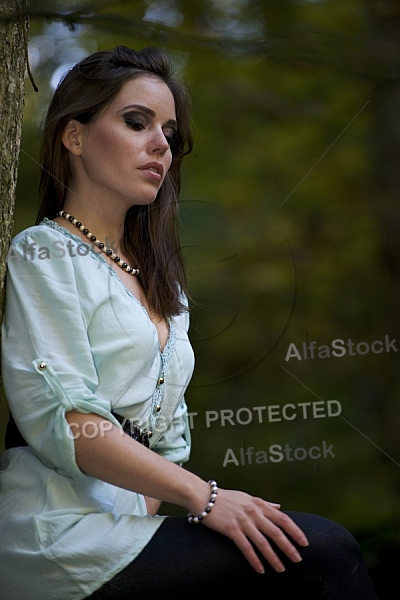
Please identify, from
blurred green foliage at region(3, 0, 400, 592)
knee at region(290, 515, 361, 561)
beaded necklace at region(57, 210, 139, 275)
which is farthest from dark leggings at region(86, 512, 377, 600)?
blurred green foliage at region(3, 0, 400, 592)

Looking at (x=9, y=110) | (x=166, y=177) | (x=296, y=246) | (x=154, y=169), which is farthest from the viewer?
(x=296, y=246)

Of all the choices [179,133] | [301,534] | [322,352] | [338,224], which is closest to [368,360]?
[322,352]

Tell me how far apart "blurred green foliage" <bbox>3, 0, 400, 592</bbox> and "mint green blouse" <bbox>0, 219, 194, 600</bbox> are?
1.01m

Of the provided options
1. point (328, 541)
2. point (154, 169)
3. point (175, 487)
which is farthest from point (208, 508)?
point (154, 169)

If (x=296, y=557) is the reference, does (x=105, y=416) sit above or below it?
above

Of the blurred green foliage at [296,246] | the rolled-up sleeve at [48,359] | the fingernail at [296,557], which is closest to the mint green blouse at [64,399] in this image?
the rolled-up sleeve at [48,359]

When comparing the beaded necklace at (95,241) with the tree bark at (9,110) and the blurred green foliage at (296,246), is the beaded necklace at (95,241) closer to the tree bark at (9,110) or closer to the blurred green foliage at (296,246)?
the tree bark at (9,110)

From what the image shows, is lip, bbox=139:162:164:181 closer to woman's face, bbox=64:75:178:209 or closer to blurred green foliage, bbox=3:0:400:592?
woman's face, bbox=64:75:178:209

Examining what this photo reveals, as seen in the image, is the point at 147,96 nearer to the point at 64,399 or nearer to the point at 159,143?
the point at 159,143

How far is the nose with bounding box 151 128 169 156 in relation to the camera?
1.34 meters

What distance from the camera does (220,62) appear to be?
9.10 feet

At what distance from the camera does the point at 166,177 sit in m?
1.53

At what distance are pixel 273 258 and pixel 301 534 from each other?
1533 mm

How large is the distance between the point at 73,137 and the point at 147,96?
150 mm
